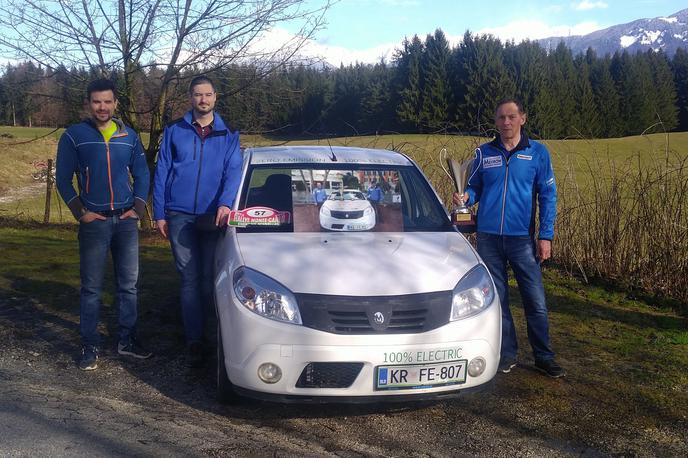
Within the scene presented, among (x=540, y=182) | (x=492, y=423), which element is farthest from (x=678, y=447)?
(x=540, y=182)

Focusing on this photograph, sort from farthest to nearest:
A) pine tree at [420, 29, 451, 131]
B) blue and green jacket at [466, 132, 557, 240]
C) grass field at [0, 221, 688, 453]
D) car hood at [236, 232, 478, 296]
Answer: pine tree at [420, 29, 451, 131], blue and green jacket at [466, 132, 557, 240], grass field at [0, 221, 688, 453], car hood at [236, 232, 478, 296]

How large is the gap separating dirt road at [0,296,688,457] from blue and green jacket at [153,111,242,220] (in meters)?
1.20

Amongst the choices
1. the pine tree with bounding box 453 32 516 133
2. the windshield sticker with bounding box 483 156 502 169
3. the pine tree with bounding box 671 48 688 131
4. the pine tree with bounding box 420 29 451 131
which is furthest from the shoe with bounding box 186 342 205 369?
the pine tree with bounding box 671 48 688 131

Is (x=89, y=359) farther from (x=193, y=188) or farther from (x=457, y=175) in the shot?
(x=457, y=175)

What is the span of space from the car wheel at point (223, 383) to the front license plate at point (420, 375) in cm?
93

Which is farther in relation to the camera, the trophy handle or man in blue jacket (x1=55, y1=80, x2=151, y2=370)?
the trophy handle

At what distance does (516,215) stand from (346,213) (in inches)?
46.5

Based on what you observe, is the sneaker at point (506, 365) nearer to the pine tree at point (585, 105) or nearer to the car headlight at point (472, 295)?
the car headlight at point (472, 295)

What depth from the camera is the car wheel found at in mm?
4016

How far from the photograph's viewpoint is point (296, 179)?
4.98 meters

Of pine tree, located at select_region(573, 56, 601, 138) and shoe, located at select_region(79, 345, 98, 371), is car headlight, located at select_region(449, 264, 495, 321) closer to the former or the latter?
shoe, located at select_region(79, 345, 98, 371)

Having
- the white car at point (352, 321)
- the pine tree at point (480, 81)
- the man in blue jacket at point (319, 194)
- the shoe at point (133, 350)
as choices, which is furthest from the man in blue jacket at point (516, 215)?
the pine tree at point (480, 81)

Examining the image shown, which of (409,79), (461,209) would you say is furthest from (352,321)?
(409,79)

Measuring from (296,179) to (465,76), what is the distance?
25.5 meters
